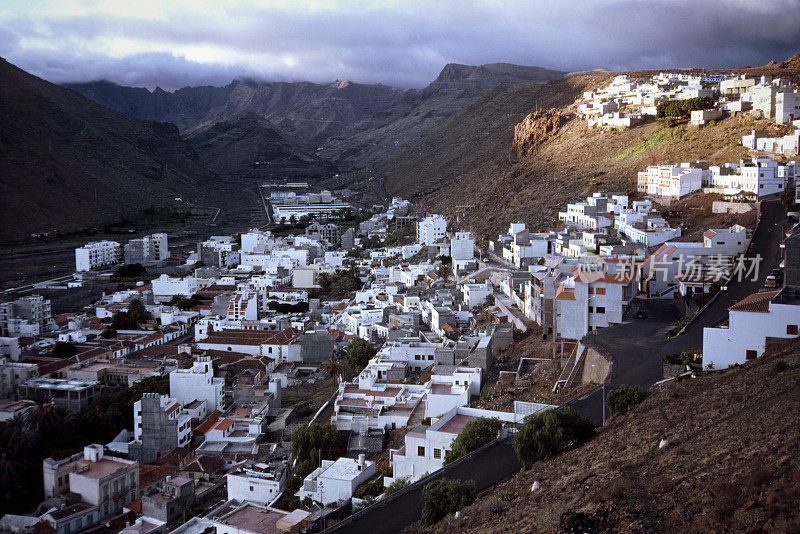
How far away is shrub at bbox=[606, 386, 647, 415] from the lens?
8.38 m

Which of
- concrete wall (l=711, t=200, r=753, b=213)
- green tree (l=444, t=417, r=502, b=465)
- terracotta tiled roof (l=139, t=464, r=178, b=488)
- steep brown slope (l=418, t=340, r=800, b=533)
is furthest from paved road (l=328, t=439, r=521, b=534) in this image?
concrete wall (l=711, t=200, r=753, b=213)

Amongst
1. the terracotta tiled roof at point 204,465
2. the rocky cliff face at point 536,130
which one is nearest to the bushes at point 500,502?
the terracotta tiled roof at point 204,465

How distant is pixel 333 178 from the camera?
7281cm

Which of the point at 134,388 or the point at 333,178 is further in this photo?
the point at 333,178

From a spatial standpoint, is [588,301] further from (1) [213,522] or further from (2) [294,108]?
(2) [294,108]

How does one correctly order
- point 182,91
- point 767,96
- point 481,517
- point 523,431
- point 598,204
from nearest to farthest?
point 481,517 → point 523,431 → point 598,204 → point 767,96 → point 182,91

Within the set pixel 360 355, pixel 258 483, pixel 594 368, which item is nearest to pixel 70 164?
pixel 360 355

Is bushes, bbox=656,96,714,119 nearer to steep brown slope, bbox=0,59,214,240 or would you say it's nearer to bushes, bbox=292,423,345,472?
bushes, bbox=292,423,345,472

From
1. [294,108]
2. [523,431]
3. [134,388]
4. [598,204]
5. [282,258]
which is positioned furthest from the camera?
[294,108]

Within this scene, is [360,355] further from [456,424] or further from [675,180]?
[675,180]

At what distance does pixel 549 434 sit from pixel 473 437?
4.48ft

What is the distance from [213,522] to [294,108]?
6022 inches

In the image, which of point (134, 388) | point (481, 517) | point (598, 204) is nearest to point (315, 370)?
point (134, 388)

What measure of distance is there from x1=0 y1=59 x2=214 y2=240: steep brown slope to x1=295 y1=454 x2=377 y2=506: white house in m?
40.9
